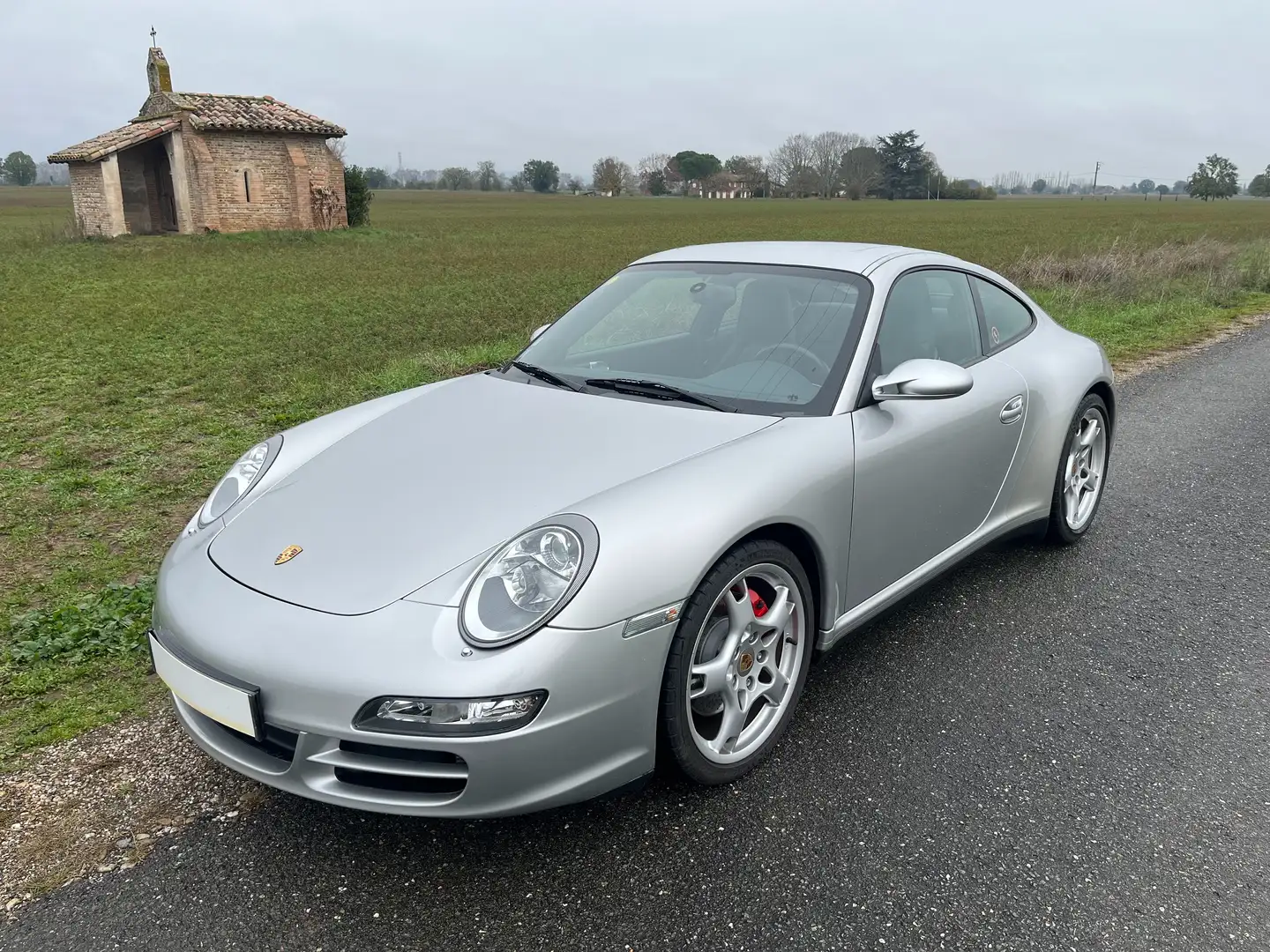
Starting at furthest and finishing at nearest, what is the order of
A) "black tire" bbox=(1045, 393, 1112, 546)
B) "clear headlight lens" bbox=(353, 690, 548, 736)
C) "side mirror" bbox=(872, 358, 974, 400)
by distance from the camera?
1. "black tire" bbox=(1045, 393, 1112, 546)
2. "side mirror" bbox=(872, 358, 974, 400)
3. "clear headlight lens" bbox=(353, 690, 548, 736)

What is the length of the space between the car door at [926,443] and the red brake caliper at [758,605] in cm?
38

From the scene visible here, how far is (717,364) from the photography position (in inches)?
123

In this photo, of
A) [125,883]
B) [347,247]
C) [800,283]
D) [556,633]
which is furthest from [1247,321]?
[347,247]

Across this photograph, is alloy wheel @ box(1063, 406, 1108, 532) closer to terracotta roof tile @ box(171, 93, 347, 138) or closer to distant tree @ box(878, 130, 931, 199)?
terracotta roof tile @ box(171, 93, 347, 138)

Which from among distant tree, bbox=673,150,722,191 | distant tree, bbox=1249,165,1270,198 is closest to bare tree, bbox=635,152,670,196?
distant tree, bbox=673,150,722,191

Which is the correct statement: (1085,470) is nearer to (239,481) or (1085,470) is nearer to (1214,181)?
(239,481)

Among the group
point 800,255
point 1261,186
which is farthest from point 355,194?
point 1261,186

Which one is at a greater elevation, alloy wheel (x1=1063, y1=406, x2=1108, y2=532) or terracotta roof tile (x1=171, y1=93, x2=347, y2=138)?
terracotta roof tile (x1=171, y1=93, x2=347, y2=138)

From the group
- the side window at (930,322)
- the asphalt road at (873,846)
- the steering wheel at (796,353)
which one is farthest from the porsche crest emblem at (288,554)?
the side window at (930,322)

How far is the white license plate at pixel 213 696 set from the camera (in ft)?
6.83

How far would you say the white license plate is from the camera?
2082 mm

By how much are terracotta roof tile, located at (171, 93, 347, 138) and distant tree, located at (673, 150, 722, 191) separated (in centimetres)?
10947

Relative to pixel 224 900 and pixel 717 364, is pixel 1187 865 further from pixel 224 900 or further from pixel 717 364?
pixel 224 900

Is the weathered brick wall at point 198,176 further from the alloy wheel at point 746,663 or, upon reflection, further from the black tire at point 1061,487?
the alloy wheel at point 746,663
